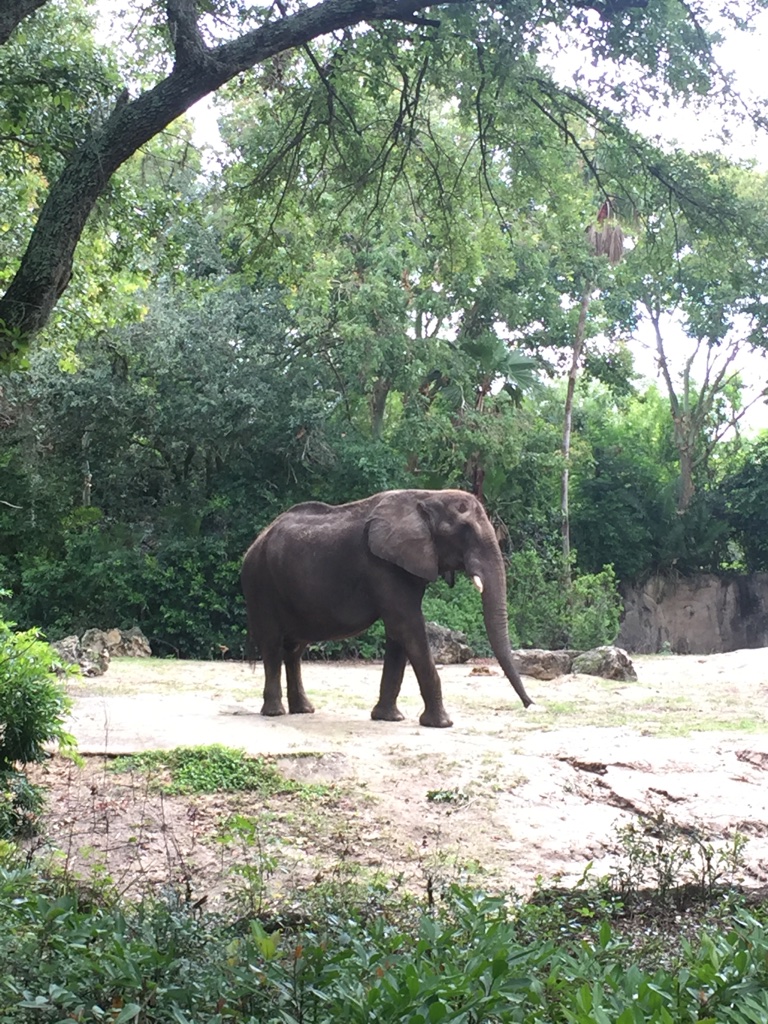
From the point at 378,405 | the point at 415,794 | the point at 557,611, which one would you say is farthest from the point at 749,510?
the point at 415,794

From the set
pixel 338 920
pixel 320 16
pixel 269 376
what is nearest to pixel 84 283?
pixel 269 376

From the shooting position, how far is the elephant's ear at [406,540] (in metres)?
9.48

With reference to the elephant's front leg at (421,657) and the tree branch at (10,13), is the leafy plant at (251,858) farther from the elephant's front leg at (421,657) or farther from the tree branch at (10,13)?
the tree branch at (10,13)

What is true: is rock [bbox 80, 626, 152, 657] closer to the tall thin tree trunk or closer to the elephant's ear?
the elephant's ear

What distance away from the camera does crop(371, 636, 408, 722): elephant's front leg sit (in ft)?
31.9

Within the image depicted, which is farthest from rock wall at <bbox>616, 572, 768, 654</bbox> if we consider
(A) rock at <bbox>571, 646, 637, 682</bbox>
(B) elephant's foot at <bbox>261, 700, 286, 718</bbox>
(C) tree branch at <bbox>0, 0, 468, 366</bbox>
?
(C) tree branch at <bbox>0, 0, 468, 366</bbox>

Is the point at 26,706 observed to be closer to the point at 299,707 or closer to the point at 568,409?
the point at 299,707

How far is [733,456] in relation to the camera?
3064 cm

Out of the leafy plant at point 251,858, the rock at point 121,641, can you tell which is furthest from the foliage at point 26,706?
the rock at point 121,641

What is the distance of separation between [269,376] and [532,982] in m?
16.9

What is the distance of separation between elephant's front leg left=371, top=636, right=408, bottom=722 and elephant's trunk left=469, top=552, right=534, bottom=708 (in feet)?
2.80

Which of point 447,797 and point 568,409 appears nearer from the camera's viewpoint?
point 447,797

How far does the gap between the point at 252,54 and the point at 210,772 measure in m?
4.51

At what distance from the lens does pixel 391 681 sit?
32.1ft
